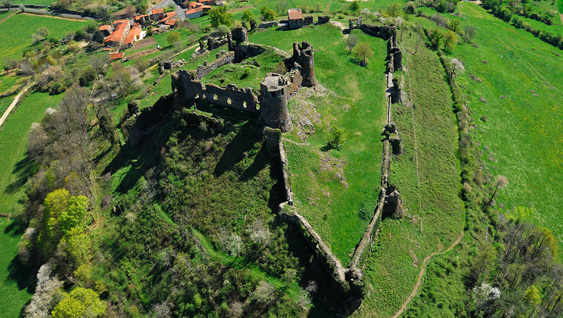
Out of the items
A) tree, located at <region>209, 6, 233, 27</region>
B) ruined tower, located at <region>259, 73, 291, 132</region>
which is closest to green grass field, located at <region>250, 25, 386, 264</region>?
ruined tower, located at <region>259, 73, 291, 132</region>

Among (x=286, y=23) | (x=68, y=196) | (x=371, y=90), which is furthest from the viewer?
(x=286, y=23)

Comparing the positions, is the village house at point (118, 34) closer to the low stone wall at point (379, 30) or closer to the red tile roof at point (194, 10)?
the red tile roof at point (194, 10)

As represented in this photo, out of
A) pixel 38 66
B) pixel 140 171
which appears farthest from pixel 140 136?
pixel 38 66

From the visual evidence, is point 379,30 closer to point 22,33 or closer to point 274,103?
point 274,103

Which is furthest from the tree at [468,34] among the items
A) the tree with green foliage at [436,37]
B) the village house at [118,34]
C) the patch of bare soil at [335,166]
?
the village house at [118,34]

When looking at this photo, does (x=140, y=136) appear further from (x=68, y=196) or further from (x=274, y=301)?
(x=274, y=301)
